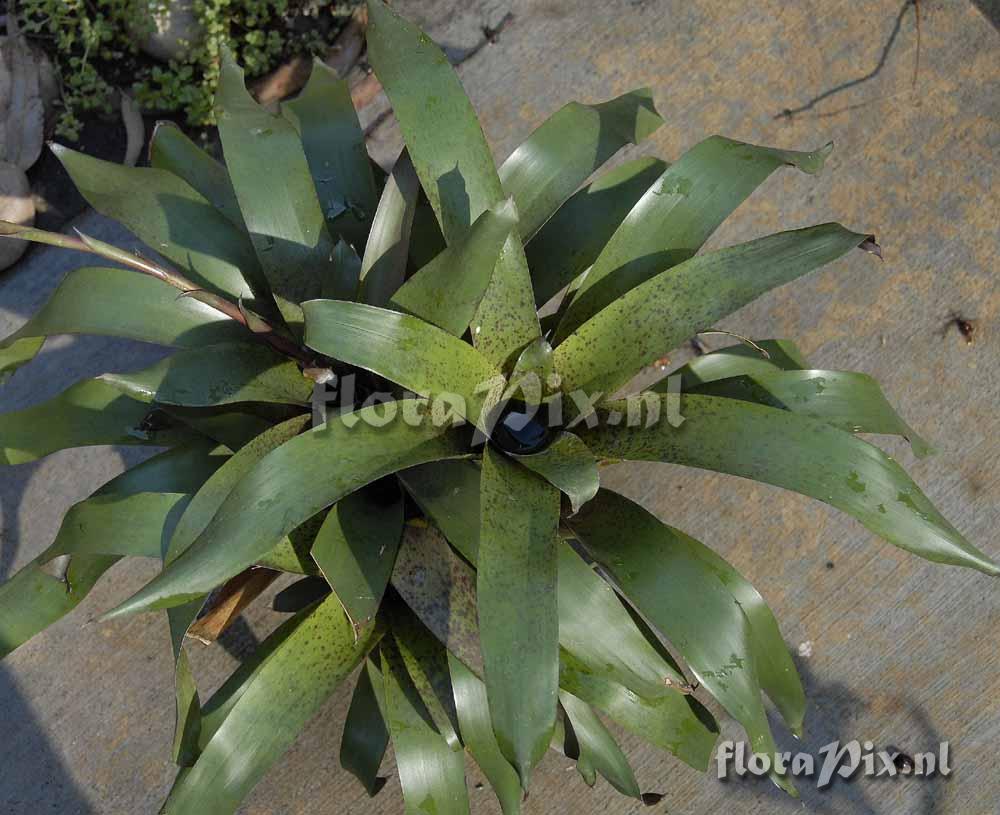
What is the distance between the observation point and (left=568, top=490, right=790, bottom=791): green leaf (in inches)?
49.8

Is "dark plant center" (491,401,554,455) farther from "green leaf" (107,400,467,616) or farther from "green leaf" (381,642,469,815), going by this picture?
"green leaf" (381,642,469,815)

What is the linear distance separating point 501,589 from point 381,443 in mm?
275

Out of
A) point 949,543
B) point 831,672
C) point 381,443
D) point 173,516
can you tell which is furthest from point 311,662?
point 831,672

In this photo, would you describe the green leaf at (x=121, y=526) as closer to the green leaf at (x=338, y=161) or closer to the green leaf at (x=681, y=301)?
the green leaf at (x=338, y=161)

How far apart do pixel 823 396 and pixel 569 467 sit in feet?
1.84

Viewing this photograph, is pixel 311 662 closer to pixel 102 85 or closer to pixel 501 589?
pixel 501 589

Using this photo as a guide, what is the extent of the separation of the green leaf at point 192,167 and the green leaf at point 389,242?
0.34 meters

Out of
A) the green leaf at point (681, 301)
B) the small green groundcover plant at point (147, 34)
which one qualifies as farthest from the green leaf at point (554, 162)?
the small green groundcover plant at point (147, 34)

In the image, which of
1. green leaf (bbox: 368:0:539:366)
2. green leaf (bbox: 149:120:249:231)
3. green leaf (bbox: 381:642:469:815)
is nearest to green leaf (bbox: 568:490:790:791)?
green leaf (bbox: 368:0:539:366)

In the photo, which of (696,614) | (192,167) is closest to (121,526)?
(192,167)

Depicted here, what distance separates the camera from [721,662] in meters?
1.26

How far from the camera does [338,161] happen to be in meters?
1.61

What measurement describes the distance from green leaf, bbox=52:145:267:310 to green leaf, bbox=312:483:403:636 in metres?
0.41

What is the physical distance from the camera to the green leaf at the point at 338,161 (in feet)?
5.28
